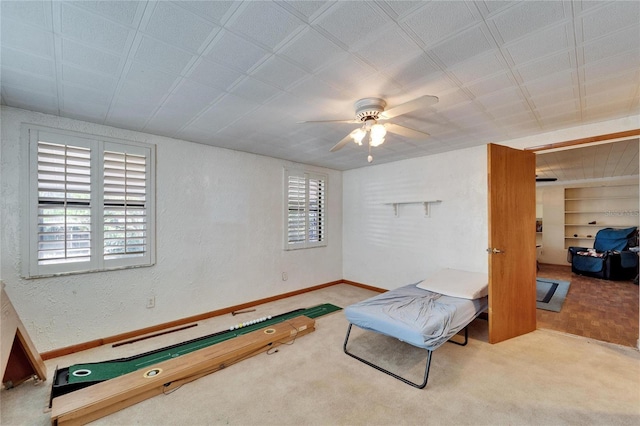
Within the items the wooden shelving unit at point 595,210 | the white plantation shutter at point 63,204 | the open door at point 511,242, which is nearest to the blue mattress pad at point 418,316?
the open door at point 511,242

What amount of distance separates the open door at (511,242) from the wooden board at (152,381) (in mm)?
A: 2275

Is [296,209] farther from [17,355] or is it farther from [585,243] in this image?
[585,243]

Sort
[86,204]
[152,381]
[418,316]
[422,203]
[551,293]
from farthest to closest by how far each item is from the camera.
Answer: [551,293], [422,203], [86,204], [418,316], [152,381]

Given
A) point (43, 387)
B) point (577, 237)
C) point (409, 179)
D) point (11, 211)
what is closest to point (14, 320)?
point (43, 387)

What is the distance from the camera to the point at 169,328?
3.20m

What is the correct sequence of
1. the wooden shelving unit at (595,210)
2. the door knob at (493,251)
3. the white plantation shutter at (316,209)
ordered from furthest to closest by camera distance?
1. the wooden shelving unit at (595,210)
2. the white plantation shutter at (316,209)
3. the door knob at (493,251)

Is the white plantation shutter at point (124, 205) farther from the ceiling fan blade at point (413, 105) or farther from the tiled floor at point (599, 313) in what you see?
the tiled floor at point (599, 313)

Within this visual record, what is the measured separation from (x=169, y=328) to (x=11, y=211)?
1.89 meters

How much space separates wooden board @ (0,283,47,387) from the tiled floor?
5.07m

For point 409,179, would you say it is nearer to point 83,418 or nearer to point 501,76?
point 501,76

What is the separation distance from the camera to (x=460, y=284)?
10.1 ft

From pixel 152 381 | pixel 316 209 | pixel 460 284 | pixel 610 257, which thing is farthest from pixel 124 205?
pixel 610 257

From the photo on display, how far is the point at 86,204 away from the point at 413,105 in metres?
3.23

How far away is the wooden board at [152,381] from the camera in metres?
1.73
